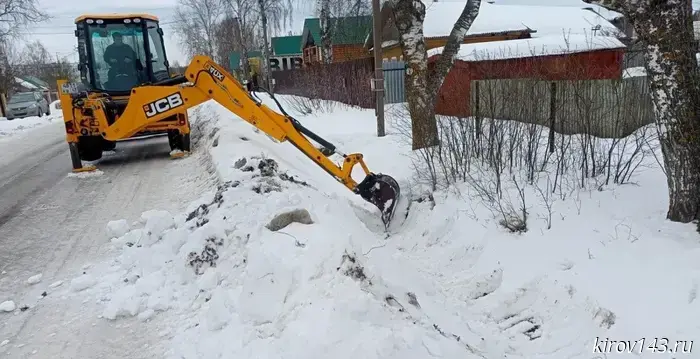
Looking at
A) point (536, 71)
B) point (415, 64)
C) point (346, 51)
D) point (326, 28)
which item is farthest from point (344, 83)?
point (346, 51)

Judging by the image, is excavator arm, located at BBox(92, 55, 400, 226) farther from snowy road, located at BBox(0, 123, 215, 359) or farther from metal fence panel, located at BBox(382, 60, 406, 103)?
metal fence panel, located at BBox(382, 60, 406, 103)

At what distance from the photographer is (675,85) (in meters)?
4.04

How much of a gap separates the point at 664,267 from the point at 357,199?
13.4 ft

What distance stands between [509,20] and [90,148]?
77.1 ft

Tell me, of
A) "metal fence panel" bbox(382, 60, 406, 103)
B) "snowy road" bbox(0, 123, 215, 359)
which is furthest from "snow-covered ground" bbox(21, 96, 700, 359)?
"metal fence panel" bbox(382, 60, 406, 103)

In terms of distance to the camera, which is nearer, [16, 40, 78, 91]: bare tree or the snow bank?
the snow bank

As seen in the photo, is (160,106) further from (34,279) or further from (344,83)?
(344,83)

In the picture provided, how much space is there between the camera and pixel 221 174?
7.11m

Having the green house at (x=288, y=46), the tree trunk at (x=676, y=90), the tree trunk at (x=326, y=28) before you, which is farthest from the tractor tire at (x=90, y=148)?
the green house at (x=288, y=46)

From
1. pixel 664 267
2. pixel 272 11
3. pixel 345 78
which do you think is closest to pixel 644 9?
pixel 664 267

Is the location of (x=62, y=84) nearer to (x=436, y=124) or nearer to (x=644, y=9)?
(x=436, y=124)

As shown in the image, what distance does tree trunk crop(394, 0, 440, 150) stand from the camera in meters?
8.12

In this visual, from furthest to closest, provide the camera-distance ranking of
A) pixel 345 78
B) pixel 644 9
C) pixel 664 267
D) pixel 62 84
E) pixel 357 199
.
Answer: pixel 345 78 < pixel 62 84 < pixel 357 199 < pixel 644 9 < pixel 664 267

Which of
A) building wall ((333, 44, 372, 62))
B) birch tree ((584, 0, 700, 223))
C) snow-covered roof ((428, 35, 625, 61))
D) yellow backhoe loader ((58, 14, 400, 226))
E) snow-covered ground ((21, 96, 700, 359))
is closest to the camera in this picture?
snow-covered ground ((21, 96, 700, 359))
